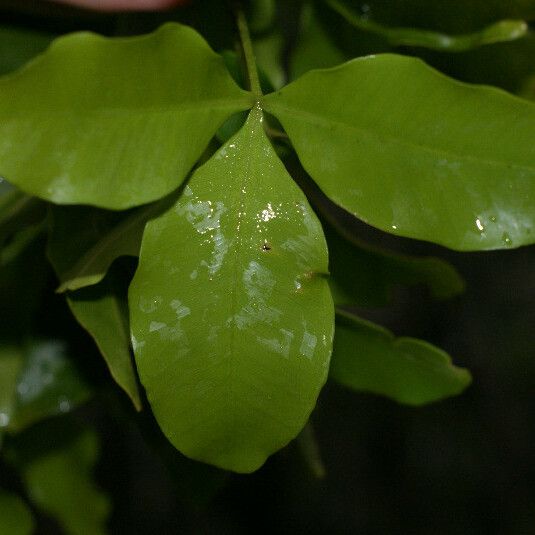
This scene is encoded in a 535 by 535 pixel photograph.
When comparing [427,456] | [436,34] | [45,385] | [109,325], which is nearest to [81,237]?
[109,325]

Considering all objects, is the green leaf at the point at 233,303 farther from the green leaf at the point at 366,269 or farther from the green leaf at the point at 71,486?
the green leaf at the point at 71,486

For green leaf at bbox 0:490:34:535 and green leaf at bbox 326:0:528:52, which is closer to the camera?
green leaf at bbox 326:0:528:52

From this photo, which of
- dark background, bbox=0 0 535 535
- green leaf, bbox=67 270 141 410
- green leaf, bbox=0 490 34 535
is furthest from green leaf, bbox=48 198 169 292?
dark background, bbox=0 0 535 535

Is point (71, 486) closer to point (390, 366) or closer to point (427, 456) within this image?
point (390, 366)

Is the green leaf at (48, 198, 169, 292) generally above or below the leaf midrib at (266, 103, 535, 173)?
below

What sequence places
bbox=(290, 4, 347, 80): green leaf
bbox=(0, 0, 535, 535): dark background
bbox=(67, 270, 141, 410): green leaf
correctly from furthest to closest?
bbox=(0, 0, 535, 535): dark background, bbox=(290, 4, 347, 80): green leaf, bbox=(67, 270, 141, 410): green leaf

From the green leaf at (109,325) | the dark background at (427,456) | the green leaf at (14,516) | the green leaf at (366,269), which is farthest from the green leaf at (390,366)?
the dark background at (427,456)

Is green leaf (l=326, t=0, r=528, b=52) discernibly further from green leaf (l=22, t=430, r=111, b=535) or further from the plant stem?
green leaf (l=22, t=430, r=111, b=535)
